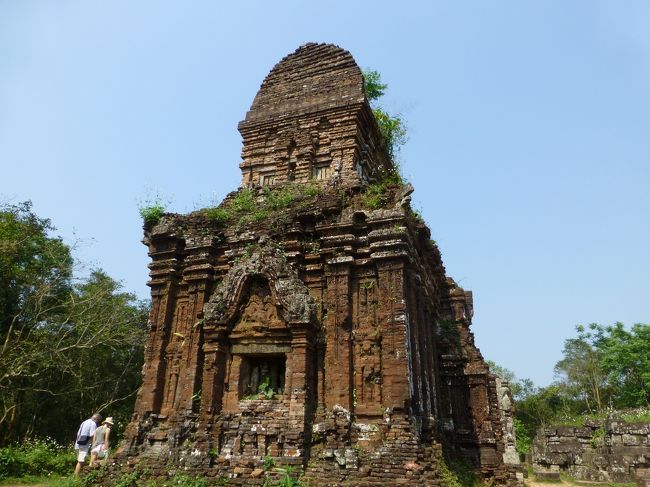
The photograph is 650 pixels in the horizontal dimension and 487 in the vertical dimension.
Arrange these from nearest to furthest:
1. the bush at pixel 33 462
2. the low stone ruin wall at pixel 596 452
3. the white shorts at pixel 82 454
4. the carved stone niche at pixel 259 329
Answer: the carved stone niche at pixel 259 329 → the white shorts at pixel 82 454 → the bush at pixel 33 462 → the low stone ruin wall at pixel 596 452

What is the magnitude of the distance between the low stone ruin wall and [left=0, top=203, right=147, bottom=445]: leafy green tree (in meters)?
17.6

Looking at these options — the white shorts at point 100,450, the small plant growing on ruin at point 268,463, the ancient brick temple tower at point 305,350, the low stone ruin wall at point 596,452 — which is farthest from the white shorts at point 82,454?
the low stone ruin wall at point 596,452

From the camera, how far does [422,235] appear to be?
39.1ft

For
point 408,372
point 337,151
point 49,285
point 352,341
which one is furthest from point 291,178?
point 49,285

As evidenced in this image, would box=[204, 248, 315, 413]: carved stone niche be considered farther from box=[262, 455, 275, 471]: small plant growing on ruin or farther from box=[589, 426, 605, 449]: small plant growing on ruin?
box=[589, 426, 605, 449]: small plant growing on ruin

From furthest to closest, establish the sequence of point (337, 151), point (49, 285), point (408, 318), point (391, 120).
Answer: point (49, 285) < point (391, 120) < point (337, 151) < point (408, 318)

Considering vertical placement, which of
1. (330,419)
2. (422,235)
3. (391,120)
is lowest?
(330,419)

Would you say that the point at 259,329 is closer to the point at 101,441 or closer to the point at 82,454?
the point at 101,441

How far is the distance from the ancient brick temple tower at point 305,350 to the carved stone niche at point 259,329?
0.03 metres

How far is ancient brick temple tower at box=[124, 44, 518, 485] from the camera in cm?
833

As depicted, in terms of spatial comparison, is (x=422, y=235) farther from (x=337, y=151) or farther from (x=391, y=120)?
(x=391, y=120)

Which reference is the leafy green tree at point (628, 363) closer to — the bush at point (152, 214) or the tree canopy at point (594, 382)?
the tree canopy at point (594, 382)

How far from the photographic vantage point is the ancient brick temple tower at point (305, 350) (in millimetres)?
8328

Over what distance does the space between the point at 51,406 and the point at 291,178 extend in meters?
19.6
